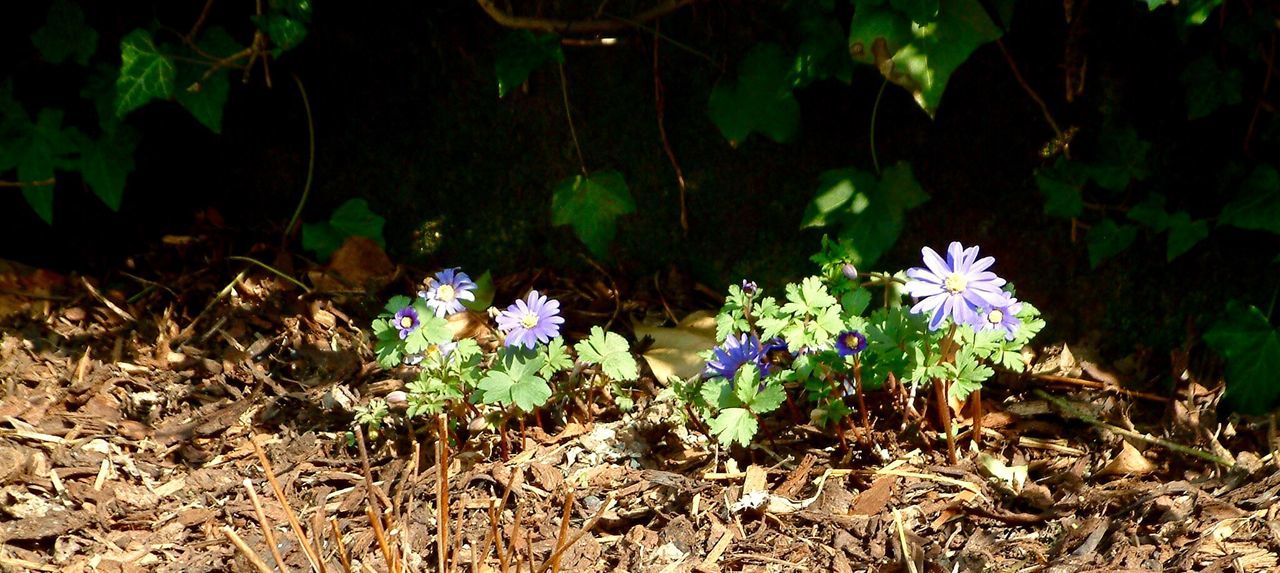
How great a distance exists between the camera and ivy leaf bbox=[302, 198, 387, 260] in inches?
121

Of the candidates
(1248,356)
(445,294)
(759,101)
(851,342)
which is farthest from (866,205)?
(445,294)

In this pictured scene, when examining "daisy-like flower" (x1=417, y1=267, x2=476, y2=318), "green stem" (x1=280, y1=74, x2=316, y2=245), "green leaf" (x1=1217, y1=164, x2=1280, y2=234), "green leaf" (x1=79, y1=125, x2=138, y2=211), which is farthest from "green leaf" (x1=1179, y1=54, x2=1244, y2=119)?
"green leaf" (x1=79, y1=125, x2=138, y2=211)

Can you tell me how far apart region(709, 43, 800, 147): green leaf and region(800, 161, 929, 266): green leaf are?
17 cm

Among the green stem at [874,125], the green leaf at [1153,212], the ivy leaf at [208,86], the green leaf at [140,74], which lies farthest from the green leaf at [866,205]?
the green leaf at [140,74]

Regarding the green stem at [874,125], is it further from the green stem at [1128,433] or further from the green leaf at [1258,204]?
the green leaf at [1258,204]

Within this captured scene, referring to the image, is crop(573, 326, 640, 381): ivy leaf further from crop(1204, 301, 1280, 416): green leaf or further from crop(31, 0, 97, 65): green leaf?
crop(31, 0, 97, 65): green leaf

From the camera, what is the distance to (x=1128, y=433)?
2.32 m

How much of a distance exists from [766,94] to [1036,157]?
653 mm

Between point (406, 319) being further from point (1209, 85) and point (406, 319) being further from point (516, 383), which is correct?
point (1209, 85)

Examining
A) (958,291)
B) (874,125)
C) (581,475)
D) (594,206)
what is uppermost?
(874,125)

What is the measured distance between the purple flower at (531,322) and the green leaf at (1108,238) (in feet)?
4.15

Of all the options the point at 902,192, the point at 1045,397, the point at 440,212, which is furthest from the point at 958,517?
the point at 440,212

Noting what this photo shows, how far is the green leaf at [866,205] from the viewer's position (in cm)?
254

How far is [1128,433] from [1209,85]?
2.57 ft
